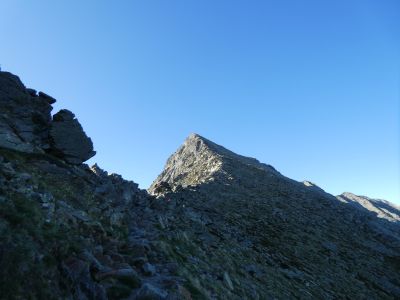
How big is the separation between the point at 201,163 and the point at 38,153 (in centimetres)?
3825

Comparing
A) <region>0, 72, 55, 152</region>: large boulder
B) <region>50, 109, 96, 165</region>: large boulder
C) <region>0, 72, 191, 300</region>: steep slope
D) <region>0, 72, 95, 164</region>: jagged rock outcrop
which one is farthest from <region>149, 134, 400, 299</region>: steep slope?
<region>0, 72, 55, 152</region>: large boulder

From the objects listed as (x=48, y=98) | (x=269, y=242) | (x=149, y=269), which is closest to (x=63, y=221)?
(x=149, y=269)

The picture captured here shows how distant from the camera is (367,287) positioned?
87.4ft

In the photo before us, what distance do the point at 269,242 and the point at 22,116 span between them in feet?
65.4

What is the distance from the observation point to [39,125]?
2292 cm

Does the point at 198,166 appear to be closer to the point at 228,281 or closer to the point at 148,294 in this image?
the point at 228,281

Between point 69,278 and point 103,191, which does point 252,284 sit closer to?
point 103,191

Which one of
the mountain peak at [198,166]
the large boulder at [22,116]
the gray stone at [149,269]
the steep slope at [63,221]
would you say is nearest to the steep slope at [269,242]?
the mountain peak at [198,166]

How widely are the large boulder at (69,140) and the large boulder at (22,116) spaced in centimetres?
53

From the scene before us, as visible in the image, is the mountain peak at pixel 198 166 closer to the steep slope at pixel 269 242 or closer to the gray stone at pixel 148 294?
the steep slope at pixel 269 242

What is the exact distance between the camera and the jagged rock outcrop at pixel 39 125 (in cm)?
2134

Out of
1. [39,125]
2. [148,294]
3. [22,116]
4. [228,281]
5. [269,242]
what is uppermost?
[22,116]

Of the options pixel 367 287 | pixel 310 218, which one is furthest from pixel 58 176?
pixel 310 218

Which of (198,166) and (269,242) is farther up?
(198,166)
